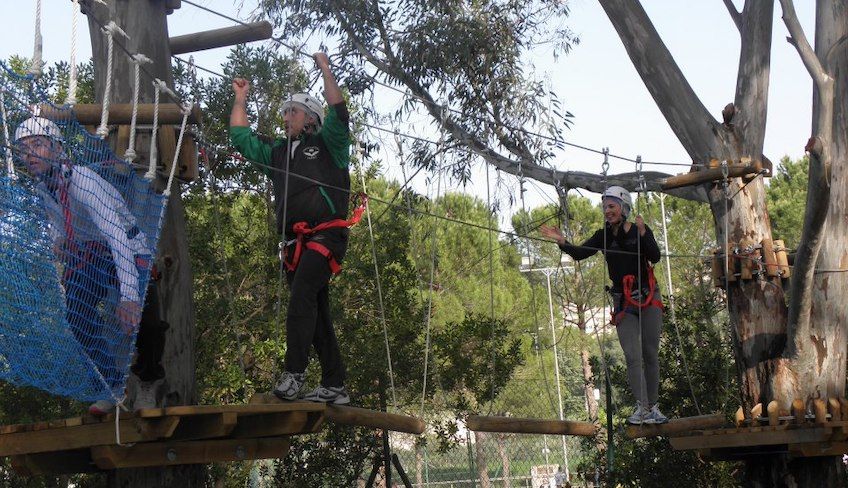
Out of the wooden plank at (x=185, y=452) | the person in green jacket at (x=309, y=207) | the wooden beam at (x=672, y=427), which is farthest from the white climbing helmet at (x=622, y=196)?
the wooden plank at (x=185, y=452)

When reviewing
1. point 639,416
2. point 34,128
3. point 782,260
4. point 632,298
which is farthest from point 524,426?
point 34,128

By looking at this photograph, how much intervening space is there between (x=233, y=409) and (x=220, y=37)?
7.05ft

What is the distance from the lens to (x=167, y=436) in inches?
147

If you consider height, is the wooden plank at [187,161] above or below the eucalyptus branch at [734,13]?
below

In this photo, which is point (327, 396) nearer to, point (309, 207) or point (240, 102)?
point (309, 207)

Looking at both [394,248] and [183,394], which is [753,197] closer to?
[394,248]

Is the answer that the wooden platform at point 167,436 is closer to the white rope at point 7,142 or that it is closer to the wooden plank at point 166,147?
the white rope at point 7,142

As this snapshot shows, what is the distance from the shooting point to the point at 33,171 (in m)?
3.67

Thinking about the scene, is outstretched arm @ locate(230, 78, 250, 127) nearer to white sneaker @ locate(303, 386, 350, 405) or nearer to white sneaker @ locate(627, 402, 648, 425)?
white sneaker @ locate(303, 386, 350, 405)

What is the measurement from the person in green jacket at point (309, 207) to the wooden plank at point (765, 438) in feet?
8.26

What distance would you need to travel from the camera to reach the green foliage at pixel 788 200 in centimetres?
1906

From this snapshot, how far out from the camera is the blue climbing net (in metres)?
3.65

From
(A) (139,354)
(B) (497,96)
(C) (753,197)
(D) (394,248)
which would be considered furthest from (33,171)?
(B) (497,96)

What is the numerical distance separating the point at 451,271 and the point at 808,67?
861 cm
